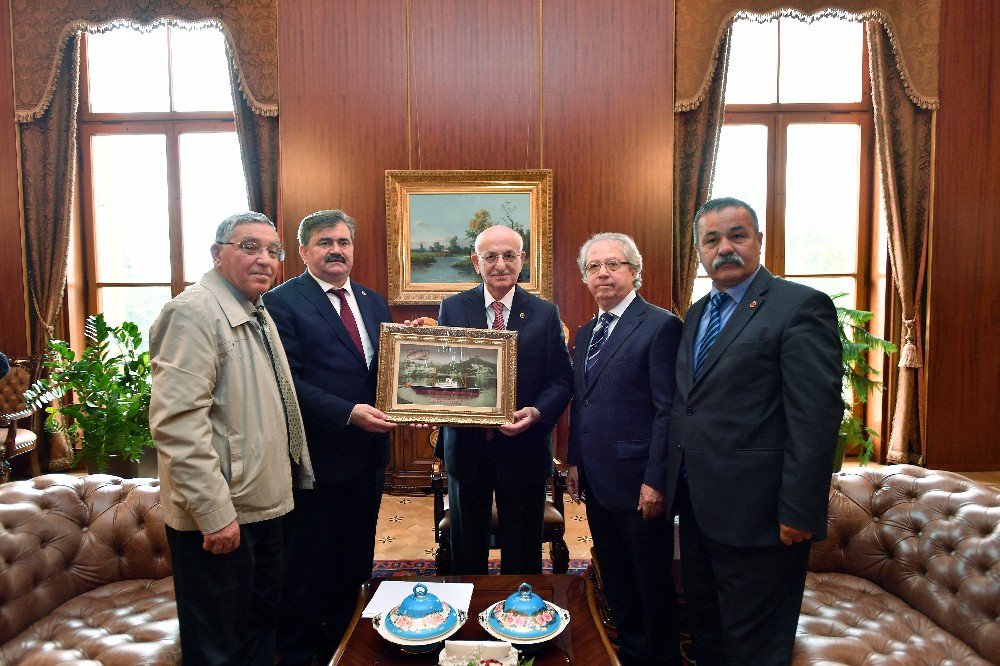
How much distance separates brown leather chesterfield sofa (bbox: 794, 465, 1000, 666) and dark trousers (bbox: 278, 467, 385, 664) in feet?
5.47

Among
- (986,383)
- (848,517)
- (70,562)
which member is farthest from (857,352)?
(70,562)

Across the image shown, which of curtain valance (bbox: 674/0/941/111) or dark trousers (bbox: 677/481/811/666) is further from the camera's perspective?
curtain valance (bbox: 674/0/941/111)

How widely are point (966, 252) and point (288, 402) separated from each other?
6.02 meters

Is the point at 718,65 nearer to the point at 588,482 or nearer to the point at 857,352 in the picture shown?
the point at 857,352


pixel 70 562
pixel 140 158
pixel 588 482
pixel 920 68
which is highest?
pixel 920 68

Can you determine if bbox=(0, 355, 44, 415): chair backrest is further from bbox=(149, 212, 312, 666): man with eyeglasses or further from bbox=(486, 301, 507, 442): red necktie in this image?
bbox=(486, 301, 507, 442): red necktie

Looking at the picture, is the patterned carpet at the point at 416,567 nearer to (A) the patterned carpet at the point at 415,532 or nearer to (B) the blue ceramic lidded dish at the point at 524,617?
(A) the patterned carpet at the point at 415,532

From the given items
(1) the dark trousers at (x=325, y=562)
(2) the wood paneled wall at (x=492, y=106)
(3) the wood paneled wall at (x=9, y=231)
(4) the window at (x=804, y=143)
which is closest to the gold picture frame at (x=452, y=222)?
(2) the wood paneled wall at (x=492, y=106)

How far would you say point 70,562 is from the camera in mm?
2270

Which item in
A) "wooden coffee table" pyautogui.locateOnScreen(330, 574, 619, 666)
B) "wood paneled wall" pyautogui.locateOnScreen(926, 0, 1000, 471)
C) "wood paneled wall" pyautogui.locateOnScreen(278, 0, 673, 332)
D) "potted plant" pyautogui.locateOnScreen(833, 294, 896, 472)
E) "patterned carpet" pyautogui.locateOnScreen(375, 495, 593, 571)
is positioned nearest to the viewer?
"wooden coffee table" pyautogui.locateOnScreen(330, 574, 619, 666)

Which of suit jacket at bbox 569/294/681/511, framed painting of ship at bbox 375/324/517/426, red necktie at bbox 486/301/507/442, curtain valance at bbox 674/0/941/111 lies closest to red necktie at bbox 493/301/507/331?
red necktie at bbox 486/301/507/442

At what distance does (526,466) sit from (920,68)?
532cm

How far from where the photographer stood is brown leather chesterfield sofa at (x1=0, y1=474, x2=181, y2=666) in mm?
1934

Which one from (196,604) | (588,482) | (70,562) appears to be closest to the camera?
(196,604)
